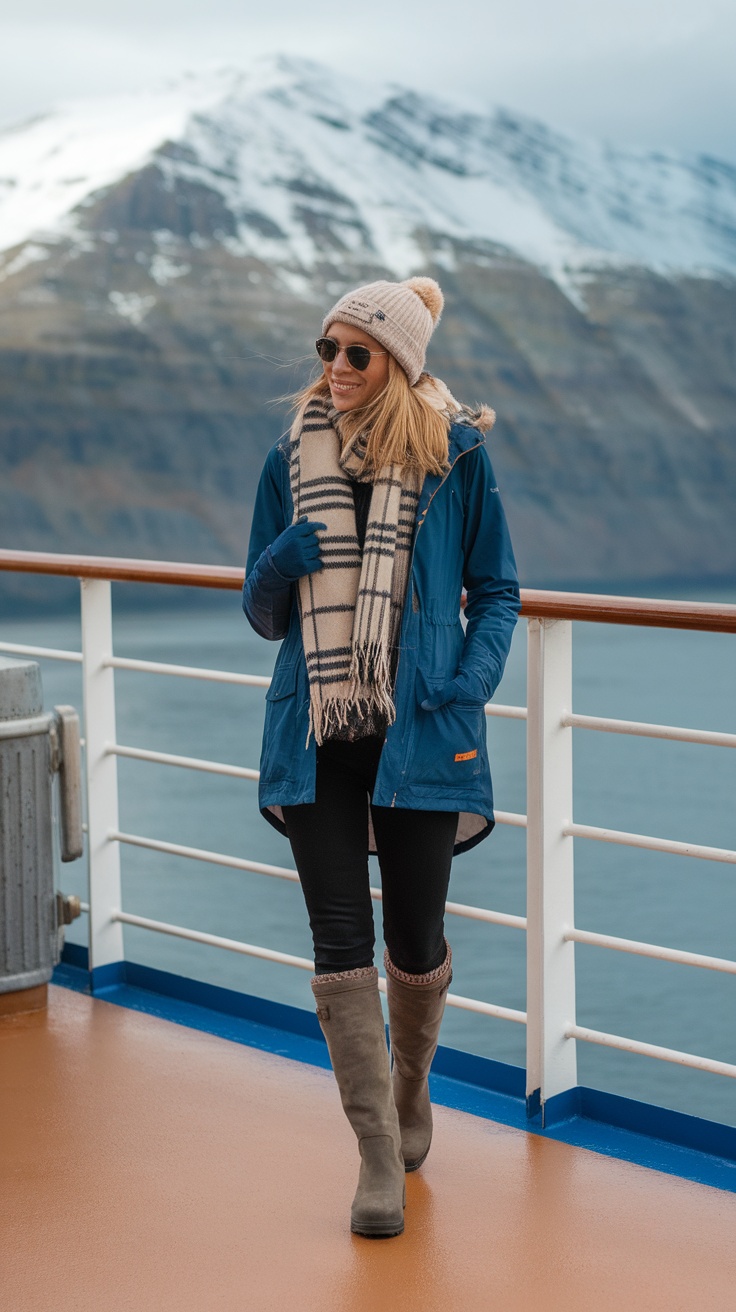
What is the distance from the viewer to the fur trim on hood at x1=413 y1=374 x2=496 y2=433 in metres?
1.40

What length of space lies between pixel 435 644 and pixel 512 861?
41248 millimetres

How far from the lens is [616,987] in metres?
34.2

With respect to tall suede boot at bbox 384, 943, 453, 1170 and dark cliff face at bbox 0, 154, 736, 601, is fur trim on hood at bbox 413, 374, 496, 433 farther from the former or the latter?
dark cliff face at bbox 0, 154, 736, 601

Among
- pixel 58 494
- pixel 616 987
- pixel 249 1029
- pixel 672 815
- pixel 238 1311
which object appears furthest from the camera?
pixel 58 494

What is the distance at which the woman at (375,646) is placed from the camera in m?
1.35

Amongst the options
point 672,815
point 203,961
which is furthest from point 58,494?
point 203,961

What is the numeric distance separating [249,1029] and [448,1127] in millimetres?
442

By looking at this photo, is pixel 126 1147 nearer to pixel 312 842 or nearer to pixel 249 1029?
pixel 249 1029

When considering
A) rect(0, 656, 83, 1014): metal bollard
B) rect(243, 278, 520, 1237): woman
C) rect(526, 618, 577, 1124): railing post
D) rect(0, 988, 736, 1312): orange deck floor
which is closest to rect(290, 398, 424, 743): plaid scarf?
rect(243, 278, 520, 1237): woman

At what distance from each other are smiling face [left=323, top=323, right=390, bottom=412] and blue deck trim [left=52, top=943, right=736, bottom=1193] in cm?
90

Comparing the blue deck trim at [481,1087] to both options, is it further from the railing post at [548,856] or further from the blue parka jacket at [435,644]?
the blue parka jacket at [435,644]

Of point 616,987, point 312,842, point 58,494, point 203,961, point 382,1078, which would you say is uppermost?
point 58,494

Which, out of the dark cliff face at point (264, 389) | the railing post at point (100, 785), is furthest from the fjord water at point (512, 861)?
the railing post at point (100, 785)

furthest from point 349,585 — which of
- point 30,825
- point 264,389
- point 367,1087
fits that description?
point 264,389
